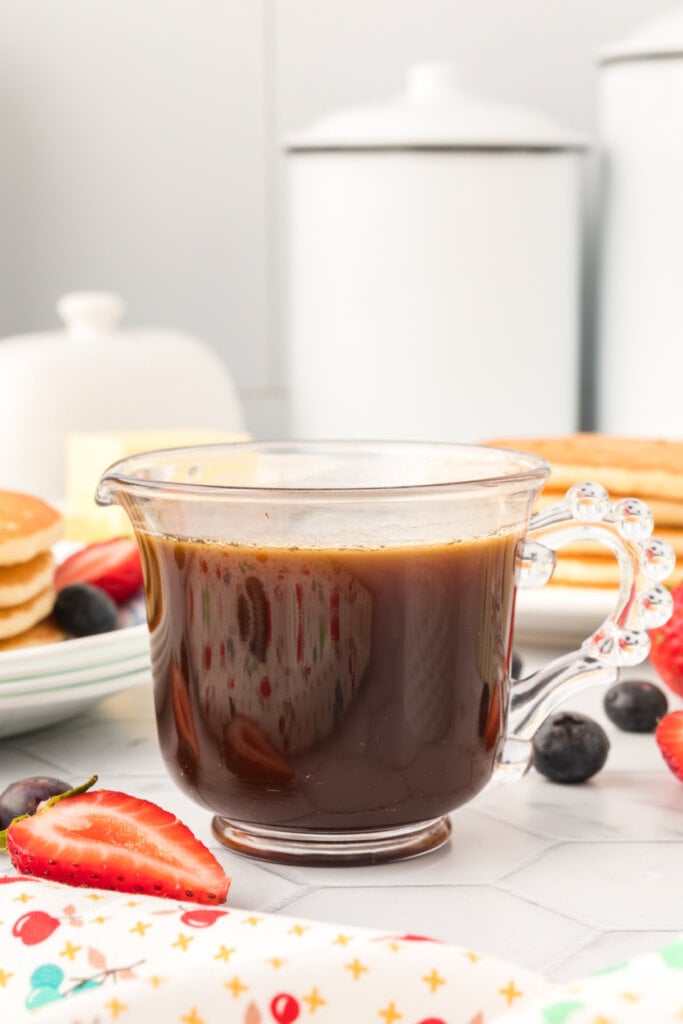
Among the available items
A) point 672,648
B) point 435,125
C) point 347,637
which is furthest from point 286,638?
point 435,125

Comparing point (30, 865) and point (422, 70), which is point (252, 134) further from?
point (30, 865)

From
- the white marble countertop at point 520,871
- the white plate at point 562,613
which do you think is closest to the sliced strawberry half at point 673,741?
the white marble countertop at point 520,871

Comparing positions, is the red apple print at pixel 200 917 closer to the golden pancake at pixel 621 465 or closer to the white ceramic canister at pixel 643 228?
the golden pancake at pixel 621 465

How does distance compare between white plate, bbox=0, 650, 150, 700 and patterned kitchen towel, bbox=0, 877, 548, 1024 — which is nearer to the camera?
patterned kitchen towel, bbox=0, 877, 548, 1024

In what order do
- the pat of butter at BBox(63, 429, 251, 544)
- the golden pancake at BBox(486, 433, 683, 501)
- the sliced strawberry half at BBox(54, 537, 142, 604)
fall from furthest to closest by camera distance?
the pat of butter at BBox(63, 429, 251, 544) < the golden pancake at BBox(486, 433, 683, 501) < the sliced strawberry half at BBox(54, 537, 142, 604)

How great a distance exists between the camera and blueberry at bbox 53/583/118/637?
974mm

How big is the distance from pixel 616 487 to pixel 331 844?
58 centimetres

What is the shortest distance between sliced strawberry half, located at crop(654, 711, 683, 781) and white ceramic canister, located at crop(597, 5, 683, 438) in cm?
131

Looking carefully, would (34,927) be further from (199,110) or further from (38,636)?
(199,110)

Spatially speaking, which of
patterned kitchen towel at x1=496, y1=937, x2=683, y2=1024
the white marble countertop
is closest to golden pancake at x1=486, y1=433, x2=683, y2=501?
the white marble countertop

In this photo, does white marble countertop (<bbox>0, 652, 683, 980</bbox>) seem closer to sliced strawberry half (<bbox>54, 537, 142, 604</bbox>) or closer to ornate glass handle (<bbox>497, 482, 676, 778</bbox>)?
ornate glass handle (<bbox>497, 482, 676, 778</bbox>)

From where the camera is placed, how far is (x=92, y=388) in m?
1.95

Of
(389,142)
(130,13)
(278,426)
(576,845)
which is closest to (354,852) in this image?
(576,845)

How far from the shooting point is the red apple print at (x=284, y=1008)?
50 centimetres
